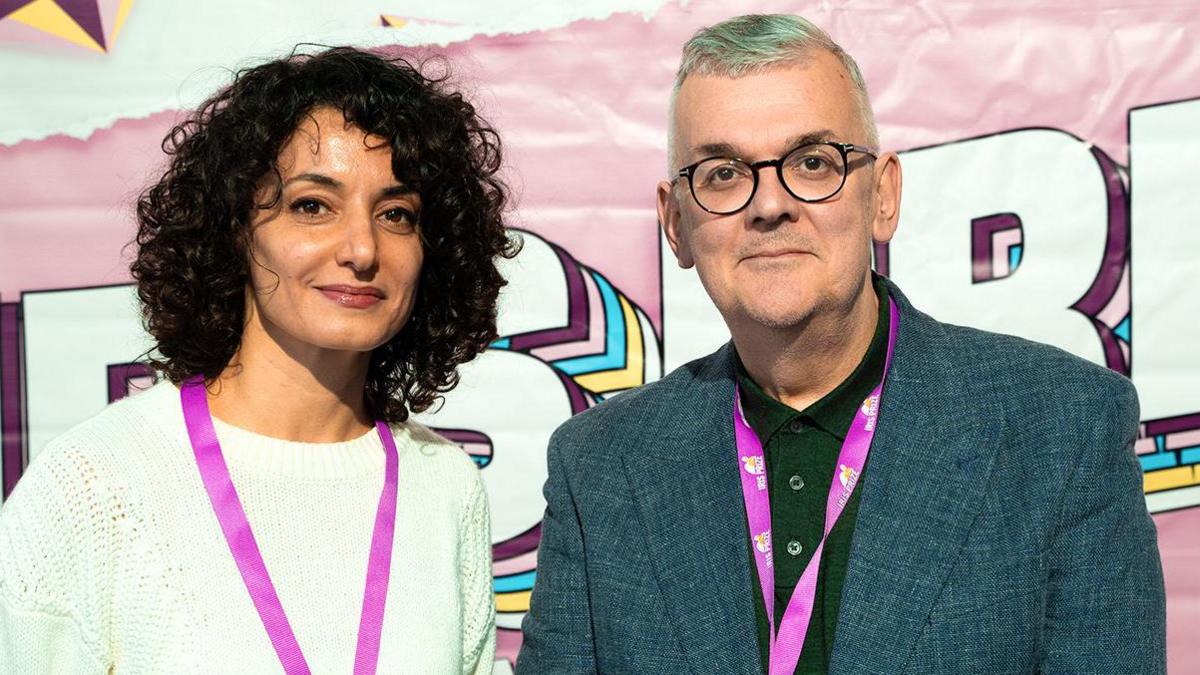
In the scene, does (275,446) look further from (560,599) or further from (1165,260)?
(1165,260)

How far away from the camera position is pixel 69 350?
2967 millimetres

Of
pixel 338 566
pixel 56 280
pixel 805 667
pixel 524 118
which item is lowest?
pixel 805 667

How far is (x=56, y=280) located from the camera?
9.72 feet

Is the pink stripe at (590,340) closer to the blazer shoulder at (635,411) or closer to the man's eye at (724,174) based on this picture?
the blazer shoulder at (635,411)

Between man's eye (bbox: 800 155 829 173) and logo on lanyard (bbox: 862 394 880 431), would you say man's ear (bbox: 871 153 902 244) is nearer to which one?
man's eye (bbox: 800 155 829 173)

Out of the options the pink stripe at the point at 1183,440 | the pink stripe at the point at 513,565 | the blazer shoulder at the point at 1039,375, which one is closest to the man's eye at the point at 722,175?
the blazer shoulder at the point at 1039,375

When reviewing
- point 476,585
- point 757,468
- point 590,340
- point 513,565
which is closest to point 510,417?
point 590,340

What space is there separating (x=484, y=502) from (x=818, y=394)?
0.69m

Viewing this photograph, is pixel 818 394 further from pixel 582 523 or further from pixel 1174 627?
pixel 1174 627

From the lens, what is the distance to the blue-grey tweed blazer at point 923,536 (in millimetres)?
1612

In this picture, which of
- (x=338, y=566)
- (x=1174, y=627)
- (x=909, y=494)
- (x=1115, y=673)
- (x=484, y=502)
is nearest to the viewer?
(x=1115, y=673)

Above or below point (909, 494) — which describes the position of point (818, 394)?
above

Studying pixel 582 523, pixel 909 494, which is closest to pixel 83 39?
pixel 582 523

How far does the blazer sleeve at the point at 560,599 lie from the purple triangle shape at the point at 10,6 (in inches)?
79.1
